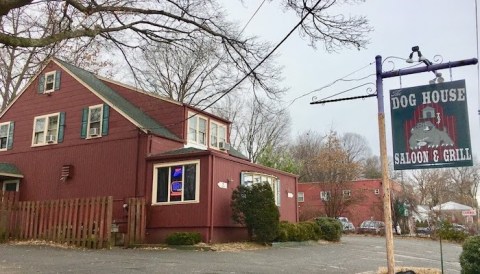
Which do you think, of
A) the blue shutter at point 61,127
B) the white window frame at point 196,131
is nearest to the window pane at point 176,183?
the white window frame at point 196,131

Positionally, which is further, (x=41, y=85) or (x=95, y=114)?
(x=41, y=85)

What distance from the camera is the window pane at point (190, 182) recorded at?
1884 cm

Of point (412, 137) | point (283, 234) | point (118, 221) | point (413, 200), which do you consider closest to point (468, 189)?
point (413, 200)

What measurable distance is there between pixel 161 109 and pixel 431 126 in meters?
15.9

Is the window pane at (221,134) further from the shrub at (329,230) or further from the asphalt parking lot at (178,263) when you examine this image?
the asphalt parking lot at (178,263)

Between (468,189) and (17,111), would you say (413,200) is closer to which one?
(468,189)

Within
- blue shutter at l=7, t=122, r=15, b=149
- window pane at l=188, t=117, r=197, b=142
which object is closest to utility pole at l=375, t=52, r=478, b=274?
window pane at l=188, t=117, r=197, b=142

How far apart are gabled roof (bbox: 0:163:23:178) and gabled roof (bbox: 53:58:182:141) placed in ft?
18.7

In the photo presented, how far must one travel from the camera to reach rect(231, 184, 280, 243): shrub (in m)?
18.8

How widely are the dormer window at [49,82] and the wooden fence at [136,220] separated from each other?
28.7 ft

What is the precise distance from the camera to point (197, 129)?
77.4 feet

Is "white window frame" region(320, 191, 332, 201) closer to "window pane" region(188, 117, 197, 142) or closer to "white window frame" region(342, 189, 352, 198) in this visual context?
"white window frame" region(342, 189, 352, 198)

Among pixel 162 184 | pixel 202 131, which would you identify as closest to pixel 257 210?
pixel 162 184

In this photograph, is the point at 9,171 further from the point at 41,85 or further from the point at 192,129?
the point at 192,129
